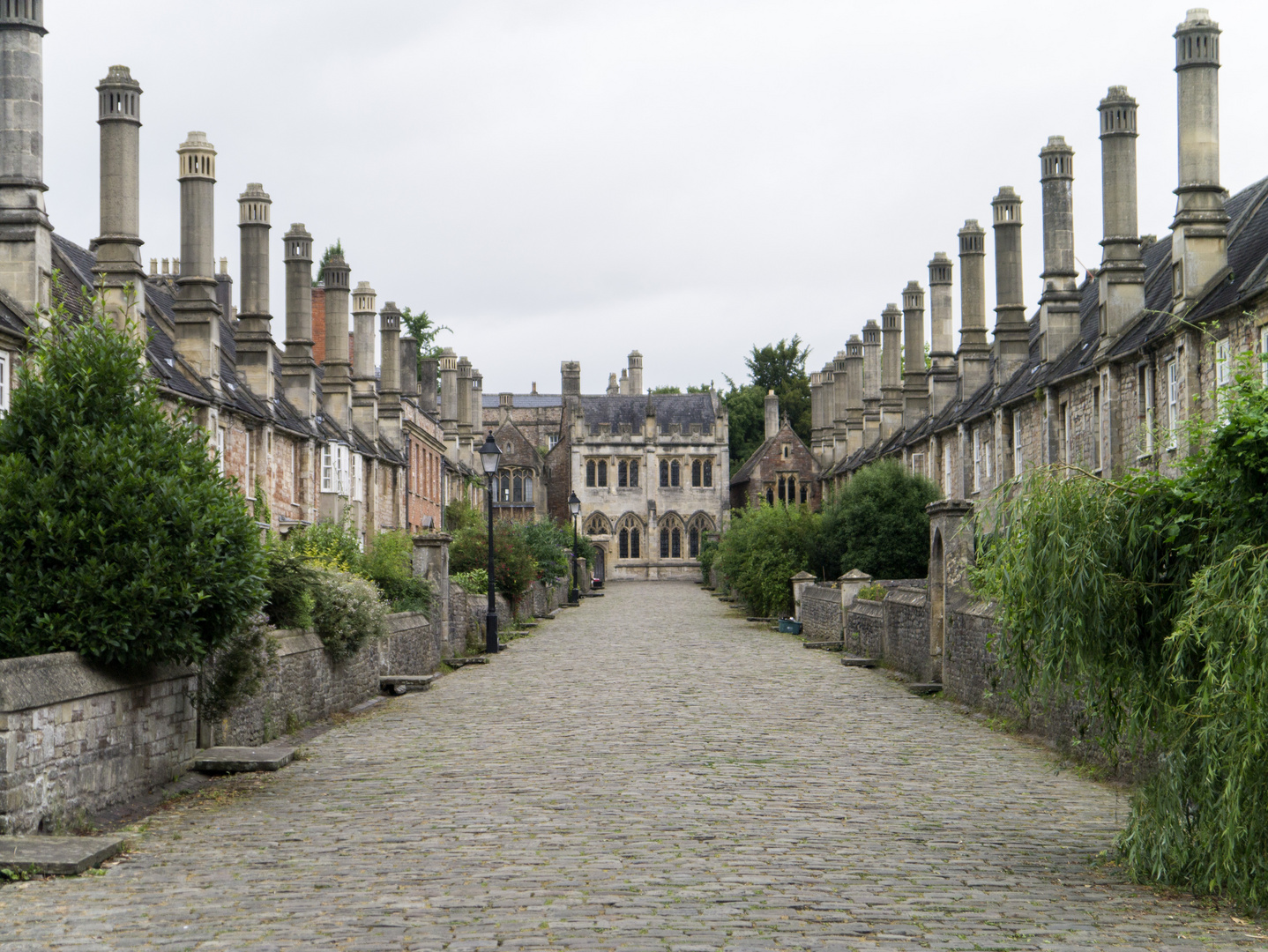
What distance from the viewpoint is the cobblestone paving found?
660cm

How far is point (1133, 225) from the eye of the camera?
33.0 metres

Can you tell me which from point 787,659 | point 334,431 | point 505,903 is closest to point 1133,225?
point 787,659

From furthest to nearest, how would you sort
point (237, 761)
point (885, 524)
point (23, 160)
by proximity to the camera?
point (885, 524), point (23, 160), point (237, 761)

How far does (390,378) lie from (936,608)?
121 ft

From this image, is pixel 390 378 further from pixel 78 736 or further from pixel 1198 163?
pixel 78 736

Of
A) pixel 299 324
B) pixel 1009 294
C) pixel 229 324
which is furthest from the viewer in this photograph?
pixel 229 324

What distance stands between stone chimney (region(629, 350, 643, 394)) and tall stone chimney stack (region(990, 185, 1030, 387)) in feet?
208

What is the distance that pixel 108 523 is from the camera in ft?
34.0

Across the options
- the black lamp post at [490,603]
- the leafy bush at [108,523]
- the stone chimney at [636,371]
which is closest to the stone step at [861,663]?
the black lamp post at [490,603]

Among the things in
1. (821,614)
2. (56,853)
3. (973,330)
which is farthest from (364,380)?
(56,853)

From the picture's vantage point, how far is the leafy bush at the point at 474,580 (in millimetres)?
30031

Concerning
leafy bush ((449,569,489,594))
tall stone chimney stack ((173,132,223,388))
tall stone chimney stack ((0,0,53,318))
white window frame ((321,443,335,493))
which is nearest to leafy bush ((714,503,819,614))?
leafy bush ((449,569,489,594))

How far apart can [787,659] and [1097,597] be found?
18078 mm

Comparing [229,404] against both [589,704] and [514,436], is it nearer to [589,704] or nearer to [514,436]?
[589,704]
